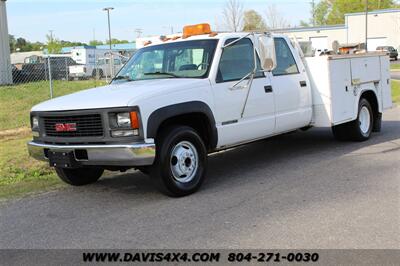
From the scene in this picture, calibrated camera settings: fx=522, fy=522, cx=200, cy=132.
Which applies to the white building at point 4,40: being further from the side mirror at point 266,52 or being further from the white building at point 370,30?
the white building at point 370,30

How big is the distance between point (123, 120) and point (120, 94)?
0.43m

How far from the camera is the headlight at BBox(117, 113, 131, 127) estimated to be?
221 inches

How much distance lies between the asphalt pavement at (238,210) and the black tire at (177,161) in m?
0.15

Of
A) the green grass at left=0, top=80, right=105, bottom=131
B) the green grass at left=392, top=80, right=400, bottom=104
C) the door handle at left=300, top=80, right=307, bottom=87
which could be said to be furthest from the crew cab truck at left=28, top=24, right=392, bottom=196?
the green grass at left=392, top=80, right=400, bottom=104

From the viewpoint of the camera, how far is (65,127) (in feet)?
19.6

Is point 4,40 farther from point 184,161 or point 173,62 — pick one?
point 184,161

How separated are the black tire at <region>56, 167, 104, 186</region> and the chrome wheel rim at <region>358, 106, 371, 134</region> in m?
4.84

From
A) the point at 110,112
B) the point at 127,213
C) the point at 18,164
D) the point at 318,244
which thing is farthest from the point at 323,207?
the point at 18,164

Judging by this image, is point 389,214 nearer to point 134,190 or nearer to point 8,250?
point 134,190

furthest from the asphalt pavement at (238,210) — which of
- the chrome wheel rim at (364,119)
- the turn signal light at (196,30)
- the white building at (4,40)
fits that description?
the white building at (4,40)

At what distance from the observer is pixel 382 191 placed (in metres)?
6.03

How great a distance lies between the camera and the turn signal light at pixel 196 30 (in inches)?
290

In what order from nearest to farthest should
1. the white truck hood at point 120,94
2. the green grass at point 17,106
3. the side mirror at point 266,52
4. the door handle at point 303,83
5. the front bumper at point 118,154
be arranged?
1. the front bumper at point 118,154
2. the white truck hood at point 120,94
3. the side mirror at point 266,52
4. the door handle at point 303,83
5. the green grass at point 17,106

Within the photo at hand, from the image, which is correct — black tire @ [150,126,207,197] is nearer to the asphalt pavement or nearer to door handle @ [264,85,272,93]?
the asphalt pavement
